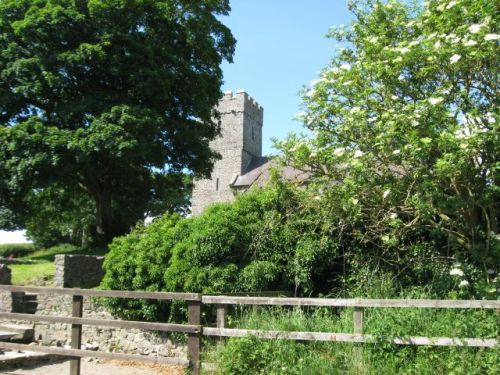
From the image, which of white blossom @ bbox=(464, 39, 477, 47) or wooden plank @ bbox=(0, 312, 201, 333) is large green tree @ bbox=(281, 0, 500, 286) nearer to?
white blossom @ bbox=(464, 39, 477, 47)

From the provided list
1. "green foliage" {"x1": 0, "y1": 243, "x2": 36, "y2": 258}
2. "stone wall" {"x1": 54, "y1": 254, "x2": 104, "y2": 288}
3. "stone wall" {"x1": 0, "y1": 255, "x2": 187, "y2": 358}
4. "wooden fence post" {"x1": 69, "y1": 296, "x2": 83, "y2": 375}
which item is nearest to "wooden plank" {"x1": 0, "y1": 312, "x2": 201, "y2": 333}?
"wooden fence post" {"x1": 69, "y1": 296, "x2": 83, "y2": 375}

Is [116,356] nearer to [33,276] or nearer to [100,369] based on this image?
[100,369]

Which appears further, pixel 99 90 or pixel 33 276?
pixel 99 90

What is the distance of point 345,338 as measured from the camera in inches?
233

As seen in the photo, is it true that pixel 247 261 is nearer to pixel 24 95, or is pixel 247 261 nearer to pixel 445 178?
pixel 445 178

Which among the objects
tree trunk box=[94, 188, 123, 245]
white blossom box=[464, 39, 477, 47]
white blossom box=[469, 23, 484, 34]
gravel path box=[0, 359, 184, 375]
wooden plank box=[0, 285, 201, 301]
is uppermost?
white blossom box=[469, 23, 484, 34]

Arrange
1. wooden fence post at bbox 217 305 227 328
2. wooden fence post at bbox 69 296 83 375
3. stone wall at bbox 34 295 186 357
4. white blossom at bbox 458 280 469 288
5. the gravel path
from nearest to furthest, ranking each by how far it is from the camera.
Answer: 1. wooden fence post at bbox 217 305 227 328
2. white blossom at bbox 458 280 469 288
3. wooden fence post at bbox 69 296 83 375
4. the gravel path
5. stone wall at bbox 34 295 186 357

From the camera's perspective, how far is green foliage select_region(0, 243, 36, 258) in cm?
4222

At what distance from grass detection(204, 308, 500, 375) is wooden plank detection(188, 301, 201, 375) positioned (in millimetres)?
184

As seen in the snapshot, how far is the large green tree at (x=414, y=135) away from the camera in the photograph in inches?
265

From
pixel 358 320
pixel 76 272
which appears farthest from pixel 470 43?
pixel 76 272

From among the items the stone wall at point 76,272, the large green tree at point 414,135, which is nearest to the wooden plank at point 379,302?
the large green tree at point 414,135

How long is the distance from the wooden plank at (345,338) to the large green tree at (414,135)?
1.97 m

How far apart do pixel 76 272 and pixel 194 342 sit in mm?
10252
